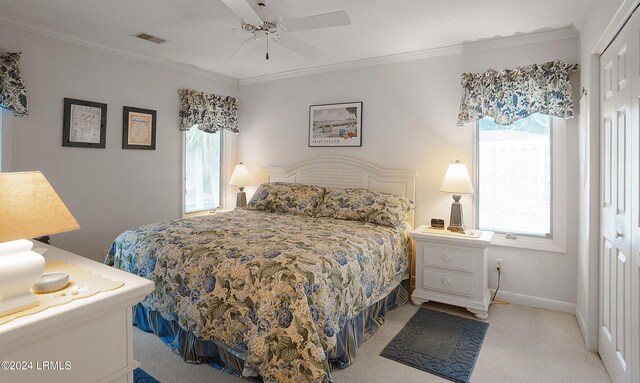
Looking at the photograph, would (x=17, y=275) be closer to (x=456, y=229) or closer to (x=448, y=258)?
(x=448, y=258)

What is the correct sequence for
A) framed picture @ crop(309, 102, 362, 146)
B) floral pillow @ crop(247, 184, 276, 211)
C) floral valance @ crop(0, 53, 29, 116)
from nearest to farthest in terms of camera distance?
1. floral valance @ crop(0, 53, 29, 116)
2. floral pillow @ crop(247, 184, 276, 211)
3. framed picture @ crop(309, 102, 362, 146)

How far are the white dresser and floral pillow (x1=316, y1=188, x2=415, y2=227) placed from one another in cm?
249

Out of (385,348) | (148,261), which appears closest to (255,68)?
(148,261)

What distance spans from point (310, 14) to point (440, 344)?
2693 millimetres

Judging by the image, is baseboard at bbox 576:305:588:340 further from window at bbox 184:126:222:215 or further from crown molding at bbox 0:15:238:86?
crown molding at bbox 0:15:238:86

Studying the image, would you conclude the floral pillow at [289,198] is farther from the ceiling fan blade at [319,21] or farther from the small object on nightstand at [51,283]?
the small object on nightstand at [51,283]

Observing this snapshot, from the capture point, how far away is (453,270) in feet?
10.5

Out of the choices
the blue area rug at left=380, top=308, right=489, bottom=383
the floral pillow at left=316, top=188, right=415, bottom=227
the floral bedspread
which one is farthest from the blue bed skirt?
the floral pillow at left=316, top=188, right=415, bottom=227

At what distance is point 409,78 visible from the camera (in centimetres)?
389

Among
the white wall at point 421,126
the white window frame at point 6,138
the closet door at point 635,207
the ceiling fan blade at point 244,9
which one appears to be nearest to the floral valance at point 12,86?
the white window frame at point 6,138

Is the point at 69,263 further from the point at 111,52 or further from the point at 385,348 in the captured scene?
the point at 111,52

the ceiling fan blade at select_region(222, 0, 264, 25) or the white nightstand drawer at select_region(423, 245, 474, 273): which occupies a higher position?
the ceiling fan blade at select_region(222, 0, 264, 25)

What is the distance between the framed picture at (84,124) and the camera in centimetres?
344

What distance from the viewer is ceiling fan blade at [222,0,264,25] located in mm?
2212
